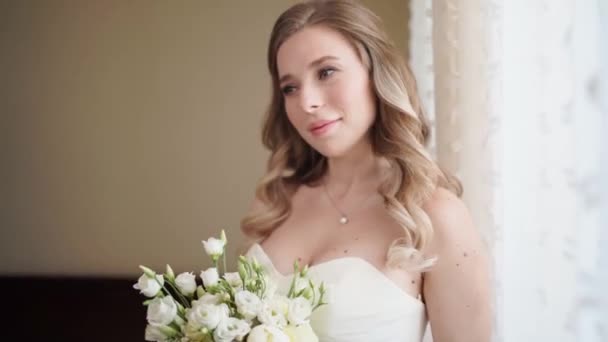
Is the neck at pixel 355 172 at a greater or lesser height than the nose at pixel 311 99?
lesser

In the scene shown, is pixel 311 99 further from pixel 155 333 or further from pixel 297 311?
pixel 155 333

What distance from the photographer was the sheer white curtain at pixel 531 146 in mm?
839

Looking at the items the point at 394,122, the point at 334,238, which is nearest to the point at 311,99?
the point at 394,122

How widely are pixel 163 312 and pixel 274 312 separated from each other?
0.69ft

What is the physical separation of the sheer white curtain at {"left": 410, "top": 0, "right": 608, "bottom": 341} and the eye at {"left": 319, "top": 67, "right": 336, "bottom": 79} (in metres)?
0.38

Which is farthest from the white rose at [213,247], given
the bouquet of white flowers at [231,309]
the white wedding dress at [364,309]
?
the white wedding dress at [364,309]

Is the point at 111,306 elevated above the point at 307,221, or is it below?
below

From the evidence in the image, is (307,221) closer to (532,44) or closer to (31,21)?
(532,44)

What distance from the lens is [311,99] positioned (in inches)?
47.1

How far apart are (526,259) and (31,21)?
8.33 feet

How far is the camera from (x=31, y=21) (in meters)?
2.54

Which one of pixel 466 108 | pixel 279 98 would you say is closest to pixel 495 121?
pixel 466 108

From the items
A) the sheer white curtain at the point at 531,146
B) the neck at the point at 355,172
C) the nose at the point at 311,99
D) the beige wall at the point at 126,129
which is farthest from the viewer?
the beige wall at the point at 126,129

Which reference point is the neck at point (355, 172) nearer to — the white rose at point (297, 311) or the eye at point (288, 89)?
the eye at point (288, 89)
